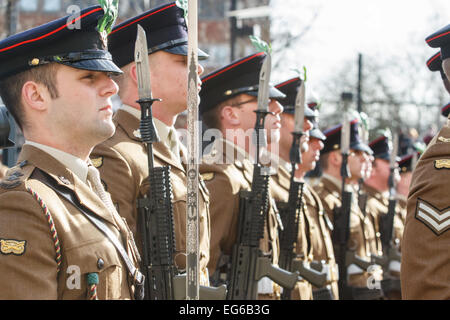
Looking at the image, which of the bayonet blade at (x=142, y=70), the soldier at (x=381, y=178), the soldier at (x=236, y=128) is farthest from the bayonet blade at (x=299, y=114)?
the soldier at (x=381, y=178)

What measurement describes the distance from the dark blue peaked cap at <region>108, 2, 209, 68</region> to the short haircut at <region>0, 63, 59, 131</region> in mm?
1191

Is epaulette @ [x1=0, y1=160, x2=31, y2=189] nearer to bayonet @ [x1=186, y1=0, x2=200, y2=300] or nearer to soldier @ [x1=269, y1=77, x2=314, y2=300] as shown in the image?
bayonet @ [x1=186, y1=0, x2=200, y2=300]

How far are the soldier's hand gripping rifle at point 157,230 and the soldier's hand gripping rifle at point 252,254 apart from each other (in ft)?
4.69

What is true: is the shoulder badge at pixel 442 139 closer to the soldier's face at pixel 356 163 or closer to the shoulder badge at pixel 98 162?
the shoulder badge at pixel 98 162

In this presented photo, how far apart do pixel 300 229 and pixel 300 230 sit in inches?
0.4

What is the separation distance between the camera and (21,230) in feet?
9.20

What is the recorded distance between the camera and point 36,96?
3188 millimetres

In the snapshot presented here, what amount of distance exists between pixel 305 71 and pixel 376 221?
4155 mm

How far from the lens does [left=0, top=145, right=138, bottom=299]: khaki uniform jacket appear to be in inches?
108

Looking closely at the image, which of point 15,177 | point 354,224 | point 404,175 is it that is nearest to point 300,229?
point 354,224

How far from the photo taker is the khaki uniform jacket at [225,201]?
5.14 metres

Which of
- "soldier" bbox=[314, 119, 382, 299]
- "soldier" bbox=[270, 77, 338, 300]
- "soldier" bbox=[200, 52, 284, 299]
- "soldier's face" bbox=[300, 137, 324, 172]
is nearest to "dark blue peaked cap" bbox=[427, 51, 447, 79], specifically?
"soldier" bbox=[200, 52, 284, 299]

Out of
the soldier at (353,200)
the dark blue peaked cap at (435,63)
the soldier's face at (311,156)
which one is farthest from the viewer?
the soldier at (353,200)
